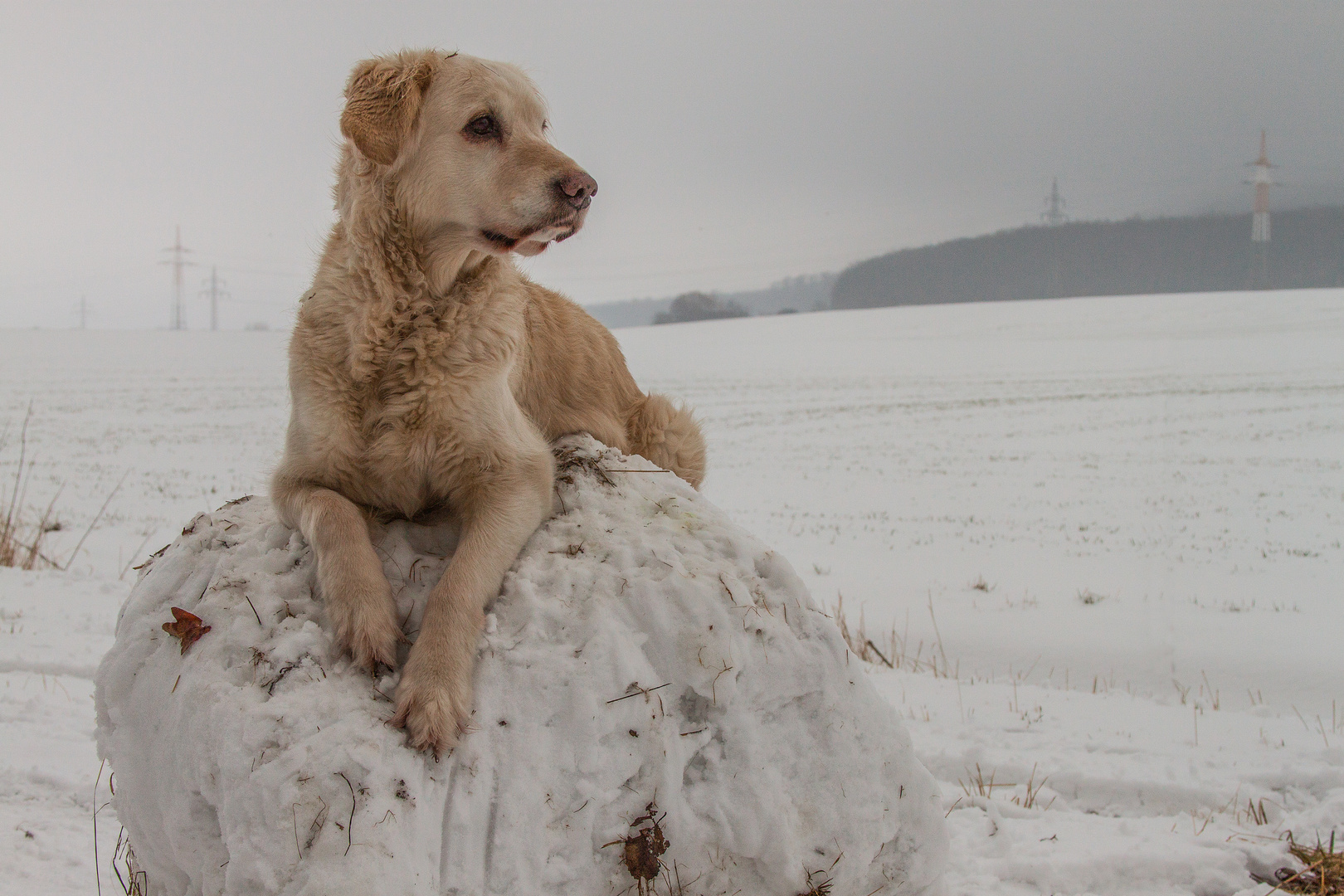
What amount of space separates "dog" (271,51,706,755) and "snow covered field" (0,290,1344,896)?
1.92 feet

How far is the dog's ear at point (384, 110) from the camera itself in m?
2.89

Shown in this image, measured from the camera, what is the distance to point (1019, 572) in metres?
8.40

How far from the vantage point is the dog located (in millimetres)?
2771

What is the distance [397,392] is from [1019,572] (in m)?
7.04

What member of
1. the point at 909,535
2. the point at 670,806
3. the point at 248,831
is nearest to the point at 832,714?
the point at 670,806

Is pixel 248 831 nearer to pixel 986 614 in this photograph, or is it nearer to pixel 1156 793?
pixel 1156 793

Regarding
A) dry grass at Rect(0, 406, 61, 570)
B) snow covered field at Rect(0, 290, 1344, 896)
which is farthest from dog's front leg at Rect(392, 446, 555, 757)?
dry grass at Rect(0, 406, 61, 570)

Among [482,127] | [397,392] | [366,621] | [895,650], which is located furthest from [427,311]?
[895,650]

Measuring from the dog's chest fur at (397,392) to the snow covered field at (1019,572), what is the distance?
0.53m

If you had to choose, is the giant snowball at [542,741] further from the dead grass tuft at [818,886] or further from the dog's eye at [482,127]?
the dog's eye at [482,127]

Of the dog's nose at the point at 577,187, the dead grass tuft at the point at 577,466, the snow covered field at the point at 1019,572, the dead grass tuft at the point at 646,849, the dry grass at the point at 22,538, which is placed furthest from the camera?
the dry grass at the point at 22,538

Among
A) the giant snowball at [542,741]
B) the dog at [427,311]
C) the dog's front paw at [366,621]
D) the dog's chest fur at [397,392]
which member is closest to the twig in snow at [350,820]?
the giant snowball at [542,741]

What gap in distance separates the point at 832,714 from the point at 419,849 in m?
1.13

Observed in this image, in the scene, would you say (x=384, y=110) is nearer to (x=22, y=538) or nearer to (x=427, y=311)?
(x=427, y=311)
